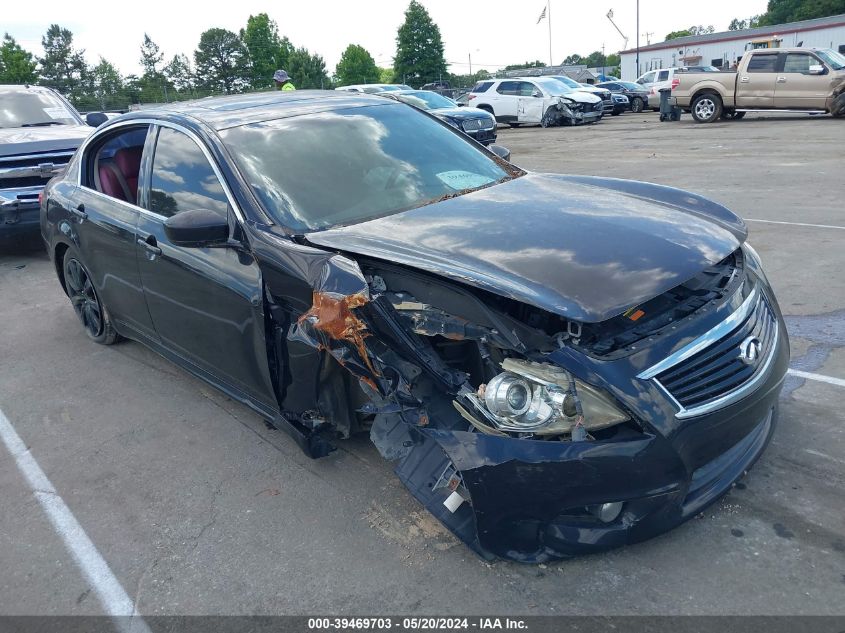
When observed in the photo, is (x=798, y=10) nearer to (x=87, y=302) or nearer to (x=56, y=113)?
(x=56, y=113)

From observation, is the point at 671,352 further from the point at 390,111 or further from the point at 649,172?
the point at 649,172

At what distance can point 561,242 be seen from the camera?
9.31ft

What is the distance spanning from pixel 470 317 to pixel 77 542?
2.06 meters

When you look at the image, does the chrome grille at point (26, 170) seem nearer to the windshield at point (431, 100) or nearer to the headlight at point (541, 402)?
the headlight at point (541, 402)

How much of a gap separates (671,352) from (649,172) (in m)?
9.67

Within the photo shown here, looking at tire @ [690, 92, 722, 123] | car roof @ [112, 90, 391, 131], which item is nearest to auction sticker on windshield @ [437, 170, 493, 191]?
car roof @ [112, 90, 391, 131]

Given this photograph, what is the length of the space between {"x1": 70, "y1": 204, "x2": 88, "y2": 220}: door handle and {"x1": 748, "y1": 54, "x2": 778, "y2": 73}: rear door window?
18.2 m

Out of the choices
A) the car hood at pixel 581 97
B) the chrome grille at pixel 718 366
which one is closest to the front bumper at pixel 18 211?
the chrome grille at pixel 718 366

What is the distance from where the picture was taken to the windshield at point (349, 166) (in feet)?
11.2

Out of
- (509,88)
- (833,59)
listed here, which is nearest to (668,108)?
(833,59)

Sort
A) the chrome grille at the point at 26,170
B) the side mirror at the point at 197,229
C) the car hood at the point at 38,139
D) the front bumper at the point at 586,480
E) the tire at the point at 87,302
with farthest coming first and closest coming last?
the car hood at the point at 38,139
the chrome grille at the point at 26,170
the tire at the point at 87,302
the side mirror at the point at 197,229
the front bumper at the point at 586,480

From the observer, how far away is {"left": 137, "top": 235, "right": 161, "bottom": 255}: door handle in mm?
3902

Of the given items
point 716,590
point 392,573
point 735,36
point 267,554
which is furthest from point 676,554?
point 735,36

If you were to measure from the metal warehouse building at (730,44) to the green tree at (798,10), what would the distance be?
1210cm
